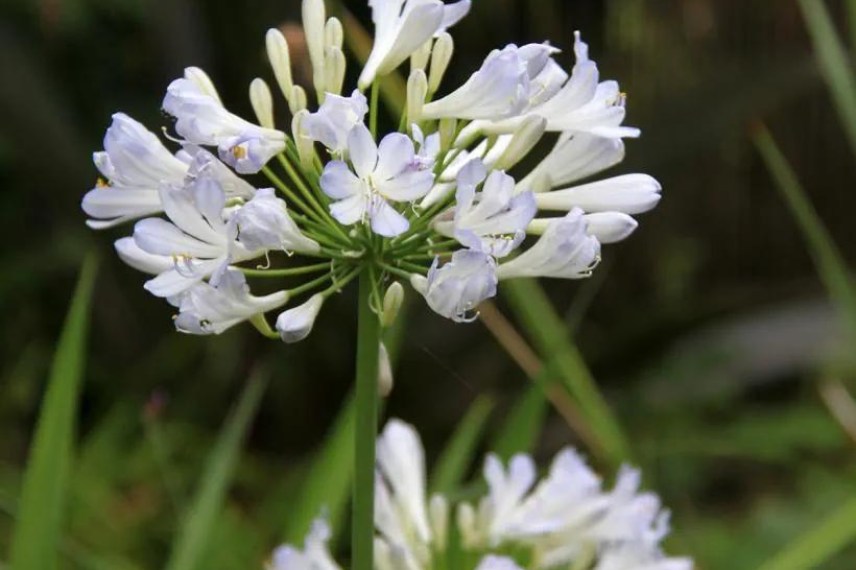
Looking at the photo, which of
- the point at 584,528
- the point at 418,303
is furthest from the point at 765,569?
the point at 418,303

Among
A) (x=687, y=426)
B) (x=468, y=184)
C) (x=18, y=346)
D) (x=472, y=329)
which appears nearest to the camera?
(x=468, y=184)

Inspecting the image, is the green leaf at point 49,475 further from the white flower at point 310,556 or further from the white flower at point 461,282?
the white flower at point 461,282

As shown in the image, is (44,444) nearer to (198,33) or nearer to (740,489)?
(198,33)

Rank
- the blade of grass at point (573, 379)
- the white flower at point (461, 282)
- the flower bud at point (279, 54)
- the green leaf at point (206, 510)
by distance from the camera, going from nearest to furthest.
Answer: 1. the white flower at point (461, 282)
2. the flower bud at point (279, 54)
3. the green leaf at point (206, 510)
4. the blade of grass at point (573, 379)

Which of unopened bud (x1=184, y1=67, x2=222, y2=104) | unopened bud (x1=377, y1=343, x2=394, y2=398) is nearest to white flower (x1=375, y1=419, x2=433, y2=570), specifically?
unopened bud (x1=377, y1=343, x2=394, y2=398)

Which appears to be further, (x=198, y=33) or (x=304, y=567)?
(x=198, y=33)

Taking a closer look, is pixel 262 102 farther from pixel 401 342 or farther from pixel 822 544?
pixel 401 342

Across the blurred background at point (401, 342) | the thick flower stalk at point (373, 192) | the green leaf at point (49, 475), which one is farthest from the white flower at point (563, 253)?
the blurred background at point (401, 342)
